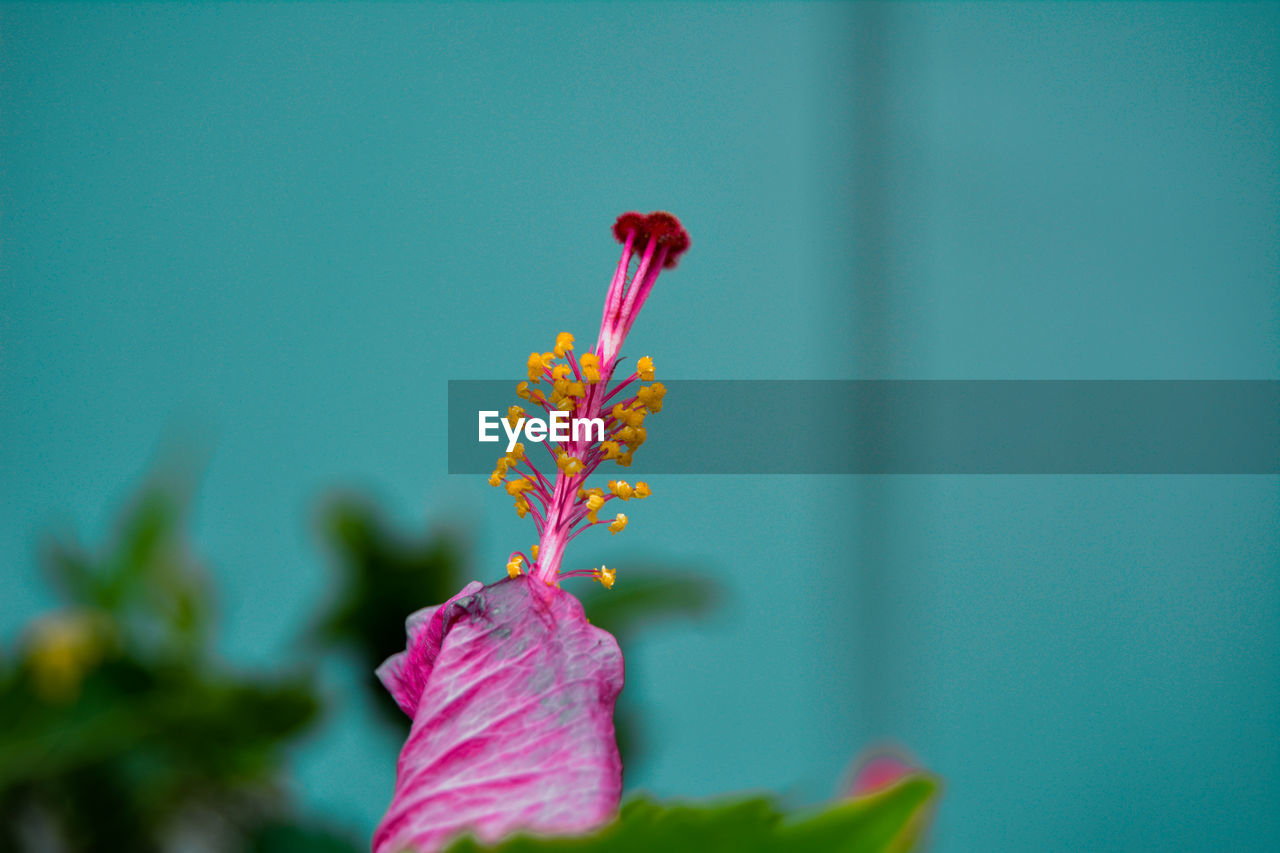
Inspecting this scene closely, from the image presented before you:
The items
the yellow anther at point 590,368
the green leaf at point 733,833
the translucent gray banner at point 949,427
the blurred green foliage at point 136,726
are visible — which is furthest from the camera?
the translucent gray banner at point 949,427

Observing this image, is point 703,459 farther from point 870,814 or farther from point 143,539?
point 870,814

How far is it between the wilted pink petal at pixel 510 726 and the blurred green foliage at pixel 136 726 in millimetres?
193

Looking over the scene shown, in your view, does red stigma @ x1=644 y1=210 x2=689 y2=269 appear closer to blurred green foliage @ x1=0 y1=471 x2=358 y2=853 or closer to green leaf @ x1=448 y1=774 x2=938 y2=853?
green leaf @ x1=448 y1=774 x2=938 y2=853

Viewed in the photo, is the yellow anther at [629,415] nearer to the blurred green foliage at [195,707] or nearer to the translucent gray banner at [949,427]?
the blurred green foliage at [195,707]

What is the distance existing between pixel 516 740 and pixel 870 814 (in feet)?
0.26

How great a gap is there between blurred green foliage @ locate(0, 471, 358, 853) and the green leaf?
27 centimetres

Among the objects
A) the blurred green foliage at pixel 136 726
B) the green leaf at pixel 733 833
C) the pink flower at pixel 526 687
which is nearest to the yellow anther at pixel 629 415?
the pink flower at pixel 526 687

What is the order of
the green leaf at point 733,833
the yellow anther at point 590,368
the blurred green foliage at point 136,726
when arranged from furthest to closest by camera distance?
the blurred green foliage at point 136,726, the yellow anther at point 590,368, the green leaf at point 733,833

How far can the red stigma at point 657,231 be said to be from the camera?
223 millimetres

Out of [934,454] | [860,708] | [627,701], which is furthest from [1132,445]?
[627,701]

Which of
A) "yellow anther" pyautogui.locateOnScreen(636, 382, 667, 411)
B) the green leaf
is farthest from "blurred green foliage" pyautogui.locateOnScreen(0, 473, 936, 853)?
"yellow anther" pyautogui.locateOnScreen(636, 382, 667, 411)

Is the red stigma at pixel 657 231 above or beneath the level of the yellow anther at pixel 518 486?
above

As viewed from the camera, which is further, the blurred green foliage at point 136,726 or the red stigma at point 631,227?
the blurred green foliage at point 136,726

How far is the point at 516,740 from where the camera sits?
0.57ft
